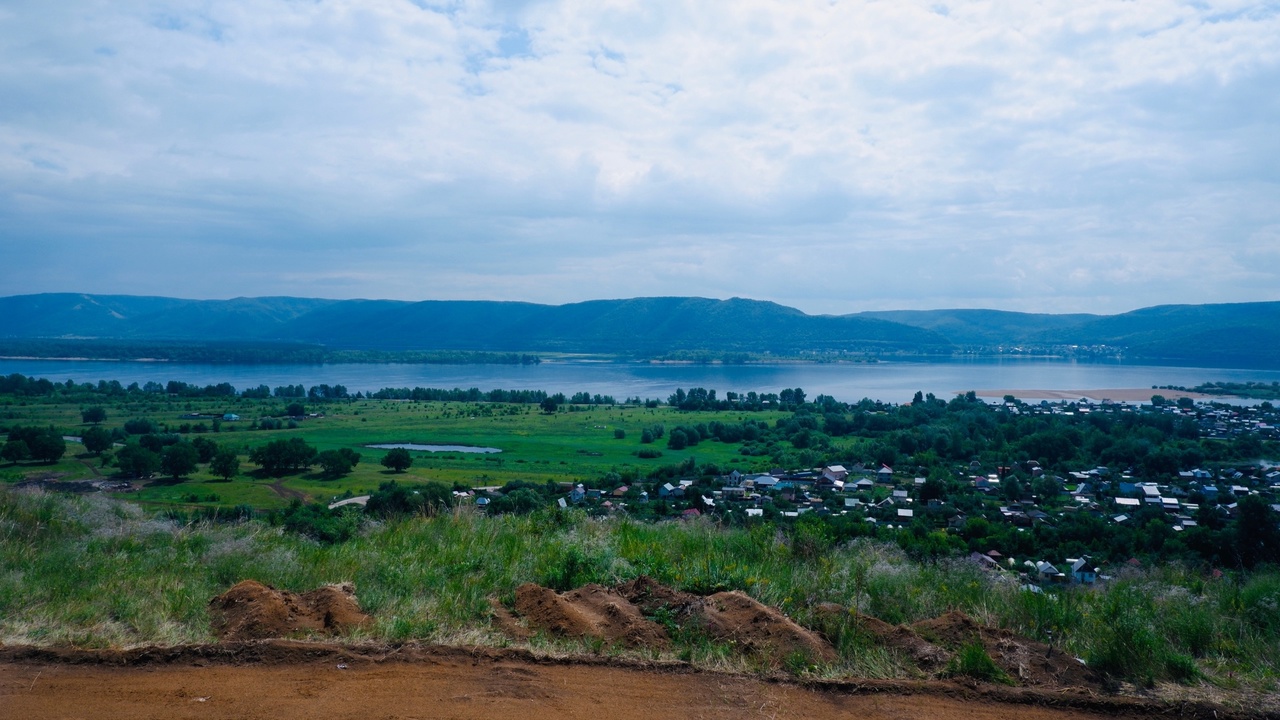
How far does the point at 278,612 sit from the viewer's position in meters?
4.57

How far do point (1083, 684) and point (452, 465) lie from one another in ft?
104

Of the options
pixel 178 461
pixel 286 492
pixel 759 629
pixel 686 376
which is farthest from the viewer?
pixel 686 376

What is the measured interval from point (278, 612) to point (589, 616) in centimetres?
196

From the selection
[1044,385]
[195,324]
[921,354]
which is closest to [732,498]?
[1044,385]

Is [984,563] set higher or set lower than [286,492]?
higher

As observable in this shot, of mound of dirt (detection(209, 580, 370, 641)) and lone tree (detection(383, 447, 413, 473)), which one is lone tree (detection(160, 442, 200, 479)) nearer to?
lone tree (detection(383, 447, 413, 473))

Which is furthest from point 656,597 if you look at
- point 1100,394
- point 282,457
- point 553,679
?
point 1100,394

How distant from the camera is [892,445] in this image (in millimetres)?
34688

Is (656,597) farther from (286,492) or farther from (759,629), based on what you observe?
(286,492)

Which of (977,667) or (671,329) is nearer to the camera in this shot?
(977,667)

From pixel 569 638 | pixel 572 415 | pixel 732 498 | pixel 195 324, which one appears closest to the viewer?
pixel 569 638

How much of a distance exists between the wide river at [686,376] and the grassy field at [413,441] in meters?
17.9

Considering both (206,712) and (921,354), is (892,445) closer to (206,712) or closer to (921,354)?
(206,712)

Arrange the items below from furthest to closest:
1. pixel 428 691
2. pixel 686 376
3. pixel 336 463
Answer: pixel 686 376, pixel 336 463, pixel 428 691
